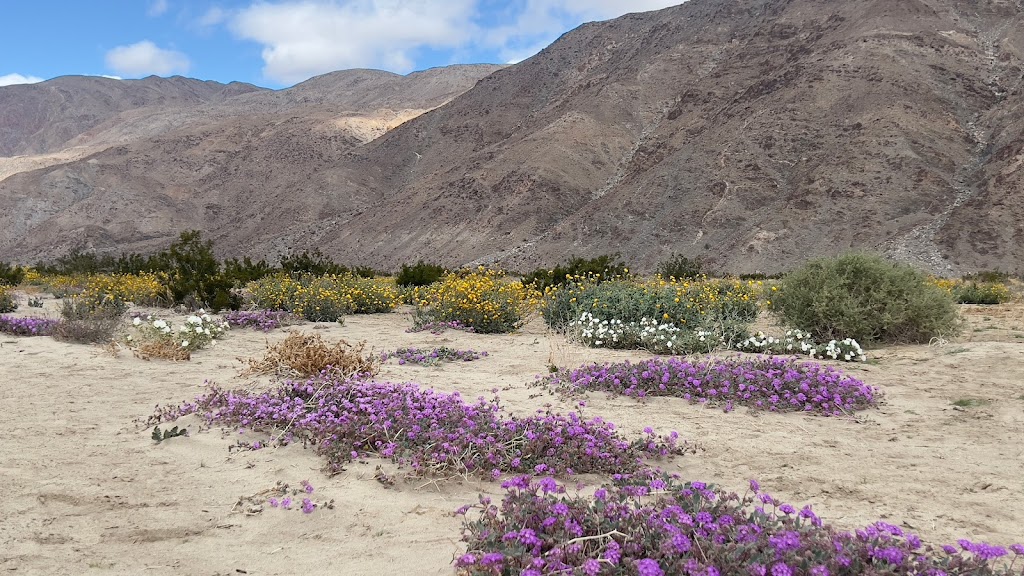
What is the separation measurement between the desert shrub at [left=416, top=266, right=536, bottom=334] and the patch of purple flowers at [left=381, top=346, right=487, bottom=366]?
2223 millimetres

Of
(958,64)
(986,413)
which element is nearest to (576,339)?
(986,413)

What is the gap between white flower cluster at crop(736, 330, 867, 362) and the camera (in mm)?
7395

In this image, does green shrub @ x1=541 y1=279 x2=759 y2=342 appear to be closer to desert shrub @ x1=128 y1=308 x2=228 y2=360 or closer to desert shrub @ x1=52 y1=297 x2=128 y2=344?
desert shrub @ x1=128 y1=308 x2=228 y2=360

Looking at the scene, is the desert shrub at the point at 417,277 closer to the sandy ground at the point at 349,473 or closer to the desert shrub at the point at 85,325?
the desert shrub at the point at 85,325

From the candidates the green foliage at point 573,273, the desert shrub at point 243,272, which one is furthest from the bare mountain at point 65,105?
the green foliage at point 573,273


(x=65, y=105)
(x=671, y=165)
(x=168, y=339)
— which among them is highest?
(x=65, y=105)

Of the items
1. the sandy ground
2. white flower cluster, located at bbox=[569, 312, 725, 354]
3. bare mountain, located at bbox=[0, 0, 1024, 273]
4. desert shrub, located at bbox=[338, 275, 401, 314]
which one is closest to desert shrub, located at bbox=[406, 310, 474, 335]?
white flower cluster, located at bbox=[569, 312, 725, 354]

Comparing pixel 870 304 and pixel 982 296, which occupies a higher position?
pixel 870 304

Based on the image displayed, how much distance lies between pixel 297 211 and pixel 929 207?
59840mm

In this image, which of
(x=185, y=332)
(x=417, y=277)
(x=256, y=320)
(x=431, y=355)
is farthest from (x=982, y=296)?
(x=185, y=332)

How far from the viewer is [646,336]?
8.11 m

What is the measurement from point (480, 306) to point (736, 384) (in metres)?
5.14

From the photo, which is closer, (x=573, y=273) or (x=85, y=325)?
(x=85, y=325)

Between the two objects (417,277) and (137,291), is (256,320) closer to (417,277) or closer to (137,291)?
(137,291)
